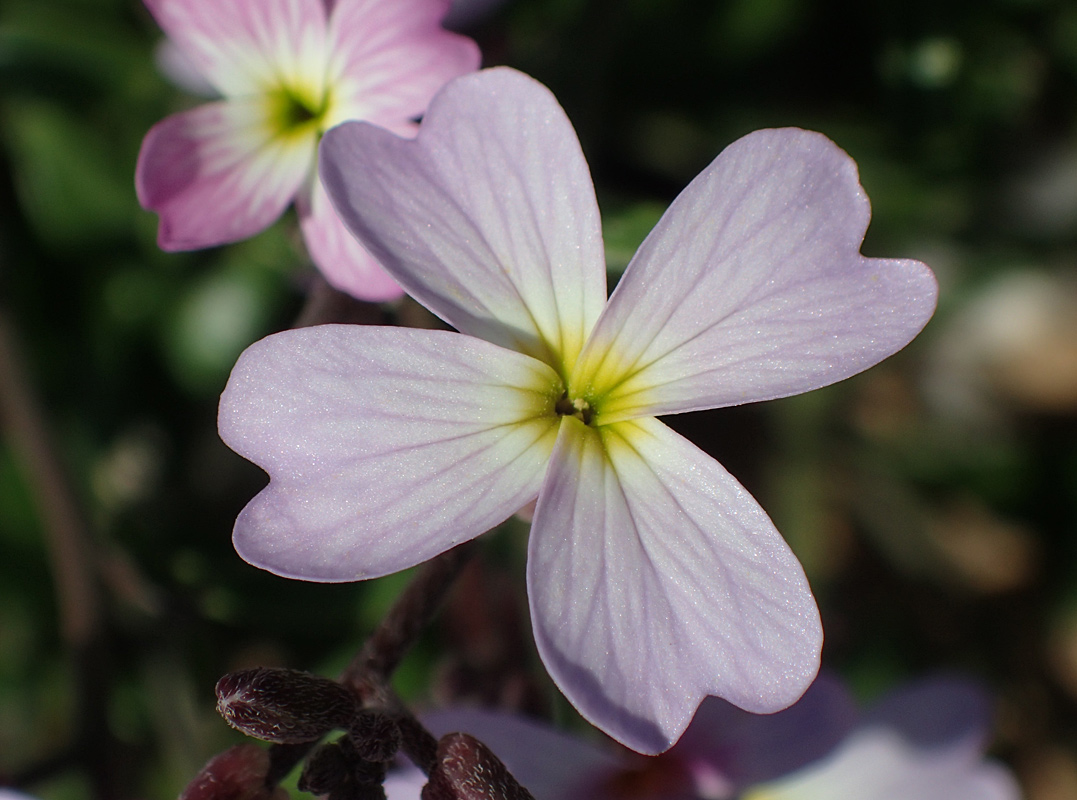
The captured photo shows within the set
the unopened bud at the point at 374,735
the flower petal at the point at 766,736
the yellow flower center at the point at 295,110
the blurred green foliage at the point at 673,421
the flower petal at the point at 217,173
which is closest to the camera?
the unopened bud at the point at 374,735

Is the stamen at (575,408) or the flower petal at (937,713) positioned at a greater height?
the stamen at (575,408)

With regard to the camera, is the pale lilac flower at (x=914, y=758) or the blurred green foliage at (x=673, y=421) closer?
the pale lilac flower at (x=914, y=758)

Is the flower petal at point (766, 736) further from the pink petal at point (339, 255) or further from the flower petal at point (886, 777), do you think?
the pink petal at point (339, 255)

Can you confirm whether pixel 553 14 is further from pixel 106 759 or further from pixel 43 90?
pixel 106 759

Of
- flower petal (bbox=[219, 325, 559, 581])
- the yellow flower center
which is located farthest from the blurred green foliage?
flower petal (bbox=[219, 325, 559, 581])

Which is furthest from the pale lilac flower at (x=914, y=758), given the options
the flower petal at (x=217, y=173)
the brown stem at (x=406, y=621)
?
the flower petal at (x=217, y=173)
